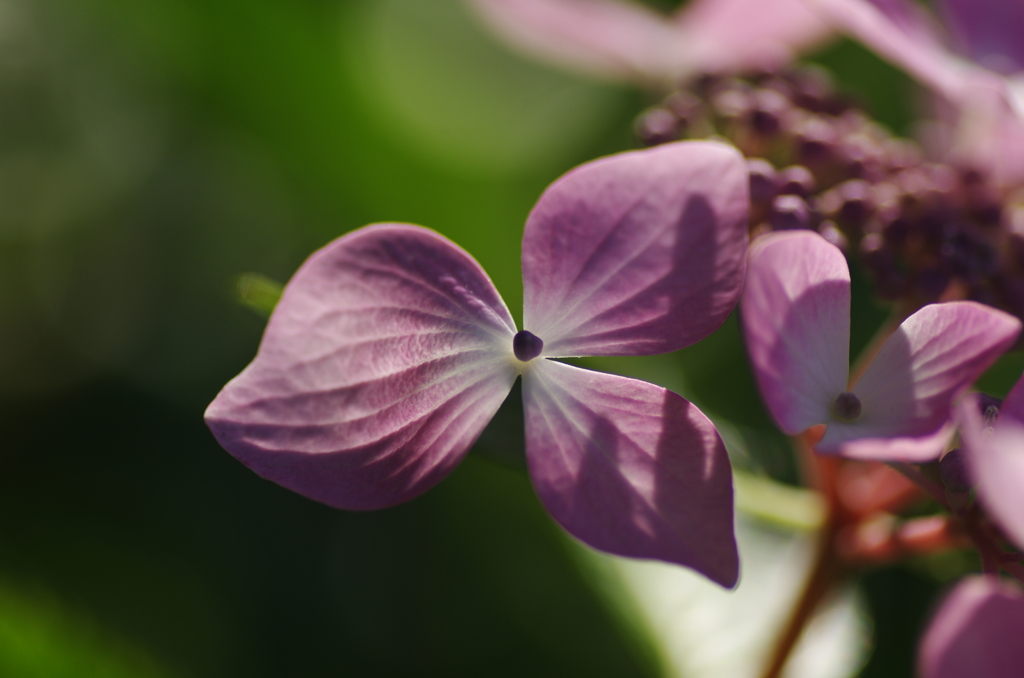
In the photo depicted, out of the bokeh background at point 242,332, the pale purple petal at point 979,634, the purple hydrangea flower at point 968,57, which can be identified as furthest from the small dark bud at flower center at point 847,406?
the bokeh background at point 242,332

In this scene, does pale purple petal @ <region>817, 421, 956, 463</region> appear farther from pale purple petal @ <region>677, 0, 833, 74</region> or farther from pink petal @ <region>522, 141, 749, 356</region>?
pale purple petal @ <region>677, 0, 833, 74</region>

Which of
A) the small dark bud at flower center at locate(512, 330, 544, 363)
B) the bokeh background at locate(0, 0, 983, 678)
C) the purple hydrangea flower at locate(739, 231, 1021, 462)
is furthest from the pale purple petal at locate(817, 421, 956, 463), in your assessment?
the bokeh background at locate(0, 0, 983, 678)

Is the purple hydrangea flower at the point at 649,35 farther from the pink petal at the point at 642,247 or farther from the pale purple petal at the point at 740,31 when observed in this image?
the pink petal at the point at 642,247

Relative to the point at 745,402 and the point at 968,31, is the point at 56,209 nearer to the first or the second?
the point at 745,402

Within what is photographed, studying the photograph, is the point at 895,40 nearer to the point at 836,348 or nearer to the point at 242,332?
the point at 836,348

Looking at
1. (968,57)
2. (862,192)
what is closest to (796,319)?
(862,192)
